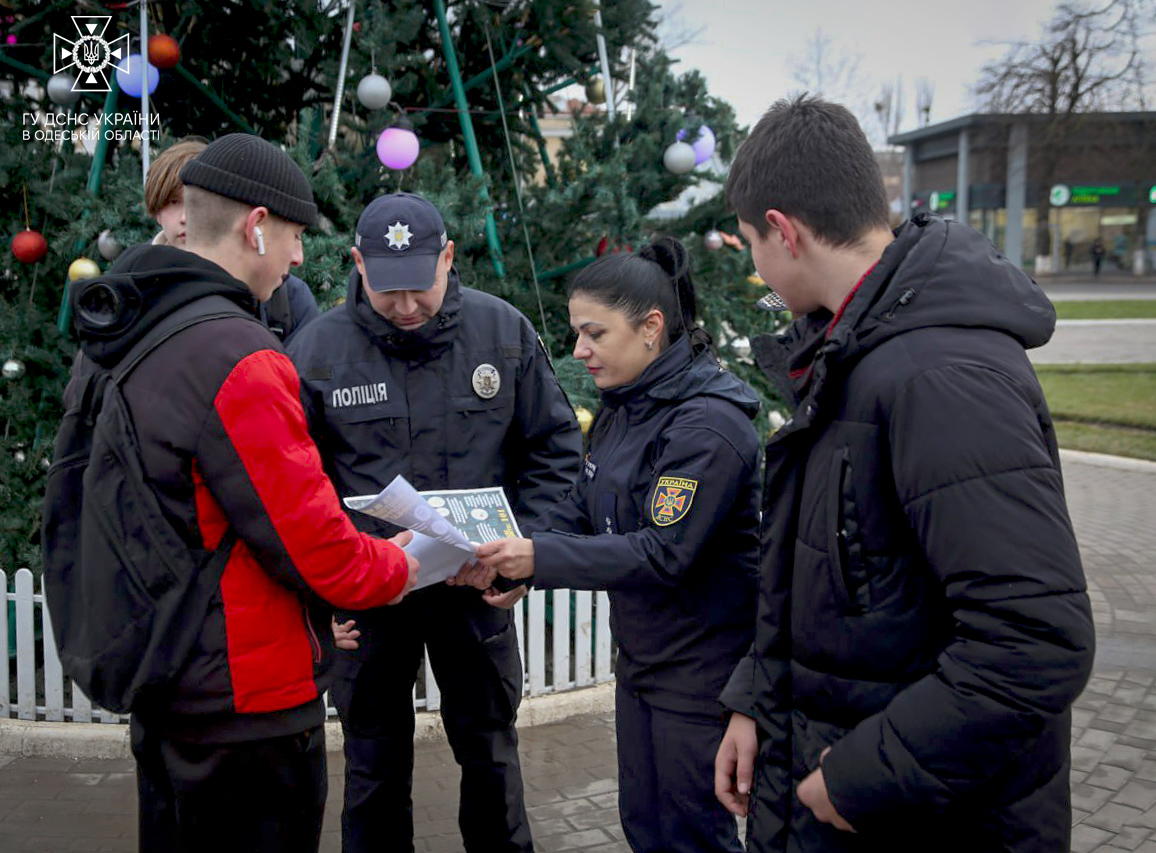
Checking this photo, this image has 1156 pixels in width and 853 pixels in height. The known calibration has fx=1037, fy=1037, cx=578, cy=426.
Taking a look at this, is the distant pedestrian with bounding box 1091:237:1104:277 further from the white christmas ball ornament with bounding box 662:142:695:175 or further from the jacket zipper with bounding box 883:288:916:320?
the jacket zipper with bounding box 883:288:916:320

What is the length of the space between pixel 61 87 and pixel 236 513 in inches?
157

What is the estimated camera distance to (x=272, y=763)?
2.24 meters

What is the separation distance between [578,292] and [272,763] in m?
1.47

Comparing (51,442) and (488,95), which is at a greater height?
(488,95)

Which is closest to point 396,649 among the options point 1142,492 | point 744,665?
point 744,665

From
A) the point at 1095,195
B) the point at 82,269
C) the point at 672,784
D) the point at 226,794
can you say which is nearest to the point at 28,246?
the point at 82,269

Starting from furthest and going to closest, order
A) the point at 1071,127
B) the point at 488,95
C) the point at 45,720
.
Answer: the point at 1071,127, the point at 488,95, the point at 45,720

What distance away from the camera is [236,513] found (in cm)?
210

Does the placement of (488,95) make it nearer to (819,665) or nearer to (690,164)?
(690,164)

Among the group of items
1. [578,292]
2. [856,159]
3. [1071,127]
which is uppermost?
[1071,127]

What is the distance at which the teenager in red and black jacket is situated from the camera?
2.07m

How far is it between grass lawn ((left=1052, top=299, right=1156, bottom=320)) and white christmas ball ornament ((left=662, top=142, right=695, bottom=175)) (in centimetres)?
2221

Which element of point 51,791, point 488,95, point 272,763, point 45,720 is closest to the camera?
point 272,763

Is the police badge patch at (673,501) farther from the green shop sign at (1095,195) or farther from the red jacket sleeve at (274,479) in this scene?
the green shop sign at (1095,195)
